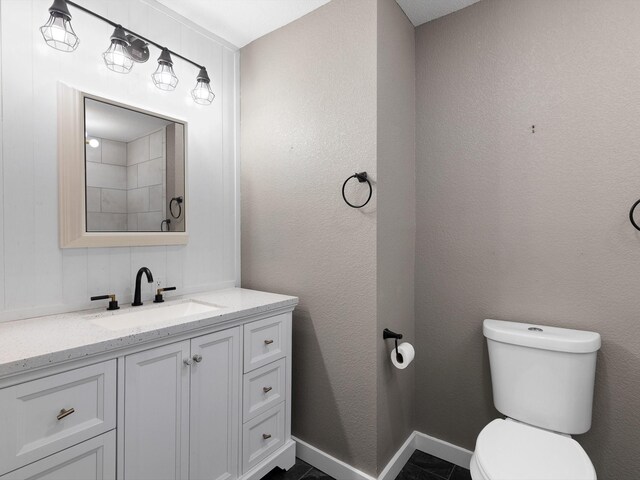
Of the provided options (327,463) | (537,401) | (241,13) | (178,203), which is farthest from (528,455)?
(241,13)

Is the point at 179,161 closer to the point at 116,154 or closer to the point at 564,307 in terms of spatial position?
the point at 116,154

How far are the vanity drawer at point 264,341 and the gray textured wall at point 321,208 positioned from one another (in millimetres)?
200

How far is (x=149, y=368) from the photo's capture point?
1.22 m

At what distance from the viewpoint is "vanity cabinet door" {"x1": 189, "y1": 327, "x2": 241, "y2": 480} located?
1.36 meters

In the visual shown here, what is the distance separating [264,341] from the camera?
5.37 feet

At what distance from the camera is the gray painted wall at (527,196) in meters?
1.44

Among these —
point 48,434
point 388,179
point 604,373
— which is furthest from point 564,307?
point 48,434

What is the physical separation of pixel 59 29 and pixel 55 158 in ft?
1.62

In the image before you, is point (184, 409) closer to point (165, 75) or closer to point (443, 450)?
point (443, 450)

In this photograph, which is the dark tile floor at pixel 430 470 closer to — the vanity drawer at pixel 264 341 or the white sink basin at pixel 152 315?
the vanity drawer at pixel 264 341

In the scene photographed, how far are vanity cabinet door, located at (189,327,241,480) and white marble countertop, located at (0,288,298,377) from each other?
0.10 metres

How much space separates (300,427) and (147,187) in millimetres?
1530

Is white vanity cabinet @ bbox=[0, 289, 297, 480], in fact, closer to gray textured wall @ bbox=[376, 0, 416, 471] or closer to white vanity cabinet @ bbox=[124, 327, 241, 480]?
white vanity cabinet @ bbox=[124, 327, 241, 480]

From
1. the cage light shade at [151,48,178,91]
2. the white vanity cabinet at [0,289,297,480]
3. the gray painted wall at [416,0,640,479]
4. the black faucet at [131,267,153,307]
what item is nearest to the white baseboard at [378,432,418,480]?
the gray painted wall at [416,0,640,479]
